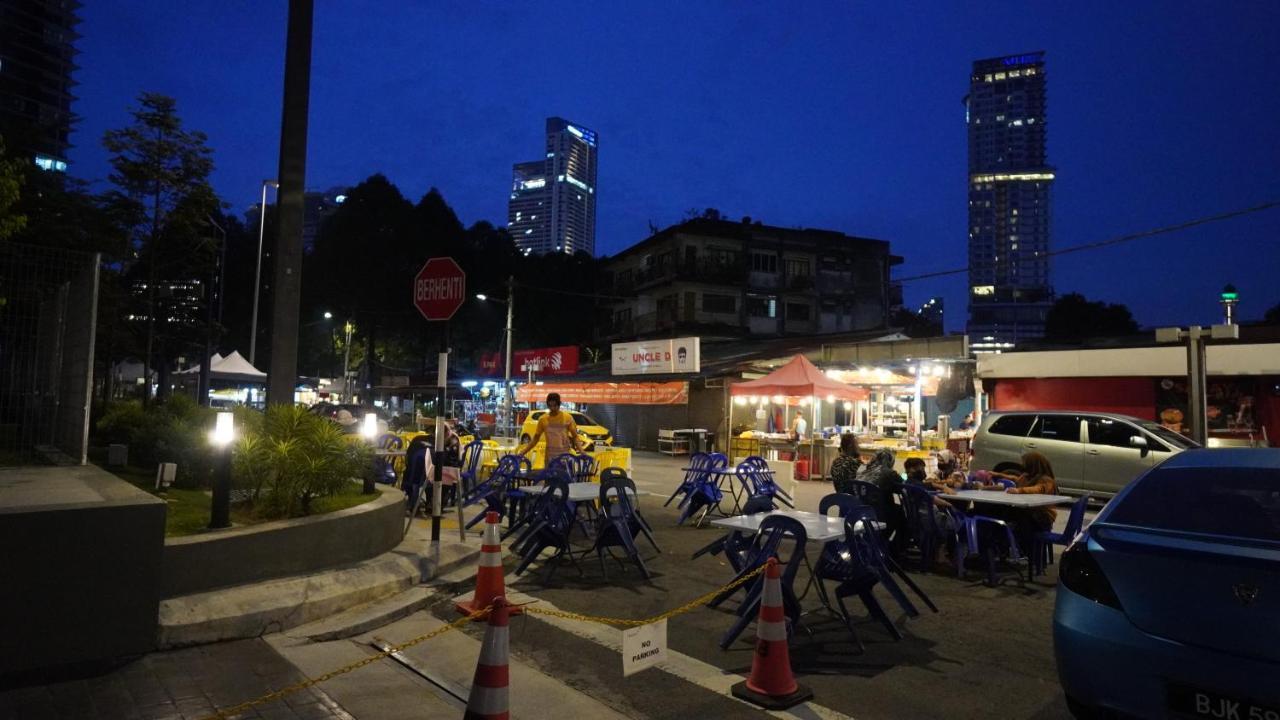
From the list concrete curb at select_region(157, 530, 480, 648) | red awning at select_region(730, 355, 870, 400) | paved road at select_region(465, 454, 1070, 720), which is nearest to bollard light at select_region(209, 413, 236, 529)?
concrete curb at select_region(157, 530, 480, 648)

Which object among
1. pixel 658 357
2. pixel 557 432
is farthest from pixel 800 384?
pixel 658 357

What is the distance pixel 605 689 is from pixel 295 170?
744cm

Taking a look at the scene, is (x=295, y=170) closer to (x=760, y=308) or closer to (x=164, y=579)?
(x=164, y=579)

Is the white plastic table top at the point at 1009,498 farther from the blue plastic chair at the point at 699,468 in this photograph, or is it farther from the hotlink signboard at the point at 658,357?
the hotlink signboard at the point at 658,357

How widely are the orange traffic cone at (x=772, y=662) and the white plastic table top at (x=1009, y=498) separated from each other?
405cm

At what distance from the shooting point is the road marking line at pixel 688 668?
4176 millimetres

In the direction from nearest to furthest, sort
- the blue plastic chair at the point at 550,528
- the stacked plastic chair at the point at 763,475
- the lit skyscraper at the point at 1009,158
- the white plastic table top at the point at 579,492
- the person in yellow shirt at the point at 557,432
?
the blue plastic chair at the point at 550,528 → the white plastic table top at the point at 579,492 → the person in yellow shirt at the point at 557,432 → the stacked plastic chair at the point at 763,475 → the lit skyscraper at the point at 1009,158

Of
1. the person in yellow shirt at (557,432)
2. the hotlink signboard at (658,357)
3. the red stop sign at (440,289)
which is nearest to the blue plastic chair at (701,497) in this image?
the person in yellow shirt at (557,432)

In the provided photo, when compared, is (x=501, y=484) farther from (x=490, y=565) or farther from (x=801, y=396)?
(x=801, y=396)

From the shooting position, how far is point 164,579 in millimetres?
5191

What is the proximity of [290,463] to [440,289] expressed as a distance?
2665 mm

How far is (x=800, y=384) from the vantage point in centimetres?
1545

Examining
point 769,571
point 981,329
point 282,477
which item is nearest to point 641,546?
point 282,477

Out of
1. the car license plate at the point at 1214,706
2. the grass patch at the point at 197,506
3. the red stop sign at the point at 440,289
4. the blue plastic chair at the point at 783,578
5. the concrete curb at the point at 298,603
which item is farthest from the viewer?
the red stop sign at the point at 440,289
